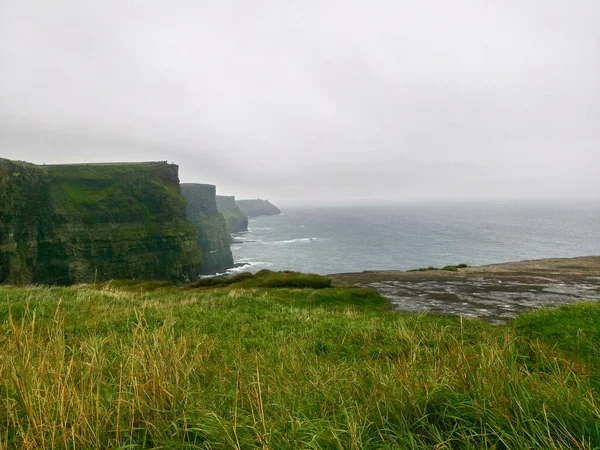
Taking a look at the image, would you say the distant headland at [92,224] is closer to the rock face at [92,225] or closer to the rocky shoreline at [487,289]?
the rock face at [92,225]

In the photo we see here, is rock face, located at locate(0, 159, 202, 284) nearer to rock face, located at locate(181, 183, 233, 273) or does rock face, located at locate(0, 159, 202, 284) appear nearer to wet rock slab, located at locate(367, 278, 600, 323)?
rock face, located at locate(181, 183, 233, 273)

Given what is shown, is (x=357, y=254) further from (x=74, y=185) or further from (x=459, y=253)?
(x=74, y=185)

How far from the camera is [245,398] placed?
412 centimetres

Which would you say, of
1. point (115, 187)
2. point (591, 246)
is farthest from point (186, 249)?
point (591, 246)

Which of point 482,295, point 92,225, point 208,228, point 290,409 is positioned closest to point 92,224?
point 92,225

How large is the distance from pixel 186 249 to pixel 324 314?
259ft

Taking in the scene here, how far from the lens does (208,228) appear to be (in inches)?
5212

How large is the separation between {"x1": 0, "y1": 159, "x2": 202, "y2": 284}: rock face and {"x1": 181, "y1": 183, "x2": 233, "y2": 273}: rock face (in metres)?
27.3

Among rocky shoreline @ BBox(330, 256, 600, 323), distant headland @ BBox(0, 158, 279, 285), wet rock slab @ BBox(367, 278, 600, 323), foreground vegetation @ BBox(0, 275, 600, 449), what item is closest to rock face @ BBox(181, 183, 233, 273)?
distant headland @ BBox(0, 158, 279, 285)

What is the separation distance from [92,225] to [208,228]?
57.3 m

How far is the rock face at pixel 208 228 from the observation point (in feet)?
385

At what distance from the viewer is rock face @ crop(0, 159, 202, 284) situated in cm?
6519

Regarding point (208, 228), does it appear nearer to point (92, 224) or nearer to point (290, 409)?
point (92, 224)

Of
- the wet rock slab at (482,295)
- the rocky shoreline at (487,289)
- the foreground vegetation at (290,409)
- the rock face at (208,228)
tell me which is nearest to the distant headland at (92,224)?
the rock face at (208,228)
